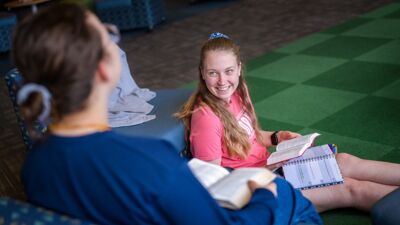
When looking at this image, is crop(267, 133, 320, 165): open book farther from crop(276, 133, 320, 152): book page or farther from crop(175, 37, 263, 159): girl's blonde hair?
crop(175, 37, 263, 159): girl's blonde hair

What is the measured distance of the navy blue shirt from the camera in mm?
1290

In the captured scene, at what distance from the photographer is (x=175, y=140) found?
292cm

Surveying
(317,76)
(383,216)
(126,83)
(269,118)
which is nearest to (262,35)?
(317,76)

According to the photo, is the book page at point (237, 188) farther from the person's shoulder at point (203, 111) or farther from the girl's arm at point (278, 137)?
the girl's arm at point (278, 137)

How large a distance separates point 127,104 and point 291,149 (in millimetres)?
1154

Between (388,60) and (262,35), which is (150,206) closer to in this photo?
(388,60)

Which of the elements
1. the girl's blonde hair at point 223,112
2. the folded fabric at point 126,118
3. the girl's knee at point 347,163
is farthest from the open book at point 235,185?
the folded fabric at point 126,118

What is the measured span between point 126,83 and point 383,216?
1938 millimetres

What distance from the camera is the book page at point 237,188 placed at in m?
1.67

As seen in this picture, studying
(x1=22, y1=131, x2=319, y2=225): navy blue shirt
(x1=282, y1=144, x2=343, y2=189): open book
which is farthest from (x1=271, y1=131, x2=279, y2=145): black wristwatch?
(x1=22, y1=131, x2=319, y2=225): navy blue shirt

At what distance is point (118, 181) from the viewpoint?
130cm

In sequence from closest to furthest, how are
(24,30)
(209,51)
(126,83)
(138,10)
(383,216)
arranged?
(24,30), (383,216), (209,51), (126,83), (138,10)

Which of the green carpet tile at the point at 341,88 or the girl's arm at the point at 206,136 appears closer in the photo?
the girl's arm at the point at 206,136

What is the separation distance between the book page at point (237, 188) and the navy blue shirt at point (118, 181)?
0.84 ft
